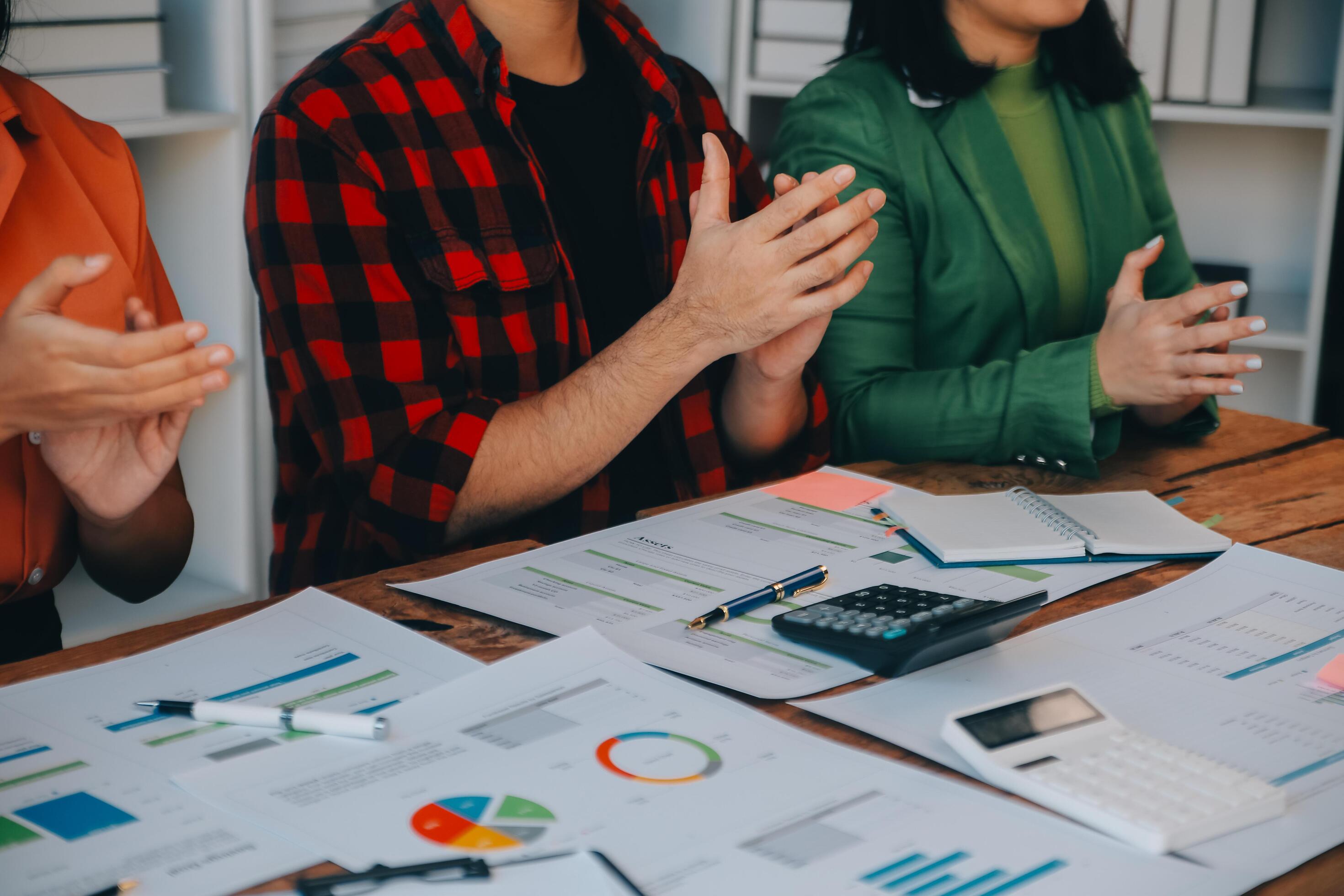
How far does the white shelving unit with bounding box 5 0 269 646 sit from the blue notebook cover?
134 cm

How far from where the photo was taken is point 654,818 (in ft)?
2.08

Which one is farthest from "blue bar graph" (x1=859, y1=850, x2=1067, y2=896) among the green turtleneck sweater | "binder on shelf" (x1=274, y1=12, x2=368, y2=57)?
"binder on shelf" (x1=274, y1=12, x2=368, y2=57)

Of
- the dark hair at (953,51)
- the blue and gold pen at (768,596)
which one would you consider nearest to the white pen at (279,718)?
the blue and gold pen at (768,596)

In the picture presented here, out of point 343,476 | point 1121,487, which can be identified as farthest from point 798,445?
point 343,476

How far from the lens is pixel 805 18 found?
2.49 metres

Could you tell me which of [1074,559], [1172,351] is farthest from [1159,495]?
[1074,559]

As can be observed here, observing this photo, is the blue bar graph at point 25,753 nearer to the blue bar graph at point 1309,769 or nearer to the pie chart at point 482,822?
the pie chart at point 482,822

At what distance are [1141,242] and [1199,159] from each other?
112 cm

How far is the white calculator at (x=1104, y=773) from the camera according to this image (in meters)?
0.63

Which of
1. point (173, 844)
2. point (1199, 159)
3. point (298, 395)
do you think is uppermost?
point (1199, 159)

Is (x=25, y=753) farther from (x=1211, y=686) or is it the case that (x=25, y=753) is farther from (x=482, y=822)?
(x=1211, y=686)

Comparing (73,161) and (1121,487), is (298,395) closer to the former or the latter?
(73,161)

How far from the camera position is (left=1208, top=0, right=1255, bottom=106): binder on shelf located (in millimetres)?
2404

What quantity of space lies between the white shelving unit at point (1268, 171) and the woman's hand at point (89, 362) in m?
1.85
